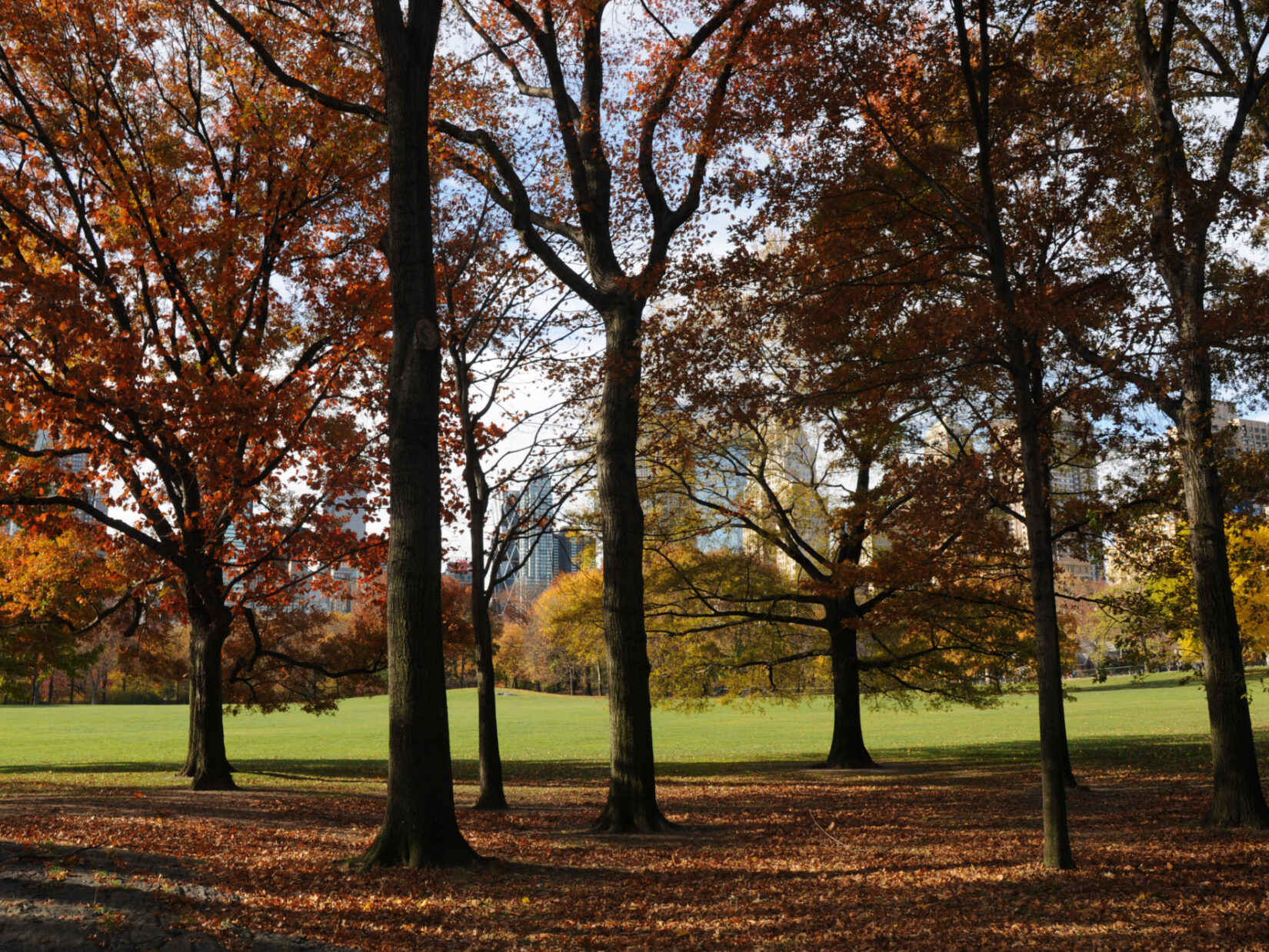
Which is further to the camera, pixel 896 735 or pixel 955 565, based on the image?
pixel 896 735

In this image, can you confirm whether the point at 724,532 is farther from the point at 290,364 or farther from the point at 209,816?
the point at 209,816

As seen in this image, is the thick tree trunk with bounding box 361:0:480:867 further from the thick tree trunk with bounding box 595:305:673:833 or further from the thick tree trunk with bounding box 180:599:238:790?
the thick tree trunk with bounding box 180:599:238:790

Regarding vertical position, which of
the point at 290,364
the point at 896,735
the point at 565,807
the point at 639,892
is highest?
the point at 290,364

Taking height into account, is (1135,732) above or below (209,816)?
below

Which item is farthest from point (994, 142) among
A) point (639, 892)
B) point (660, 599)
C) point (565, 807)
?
point (660, 599)

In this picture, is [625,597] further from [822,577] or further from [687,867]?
[822,577]

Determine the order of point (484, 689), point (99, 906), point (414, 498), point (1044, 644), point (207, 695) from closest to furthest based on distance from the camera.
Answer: point (99, 906) < point (1044, 644) < point (414, 498) < point (484, 689) < point (207, 695)

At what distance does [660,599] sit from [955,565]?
8278mm

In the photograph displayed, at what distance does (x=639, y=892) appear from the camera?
742cm

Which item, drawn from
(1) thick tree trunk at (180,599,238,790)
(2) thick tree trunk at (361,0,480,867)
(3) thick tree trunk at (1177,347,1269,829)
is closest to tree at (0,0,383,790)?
(1) thick tree trunk at (180,599,238,790)

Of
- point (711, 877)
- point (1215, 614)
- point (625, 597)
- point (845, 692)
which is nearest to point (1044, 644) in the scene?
point (711, 877)

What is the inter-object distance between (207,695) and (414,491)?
10.5m

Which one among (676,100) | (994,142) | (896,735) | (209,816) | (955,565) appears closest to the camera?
(994,142)

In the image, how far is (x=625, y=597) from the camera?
1126 centimetres
